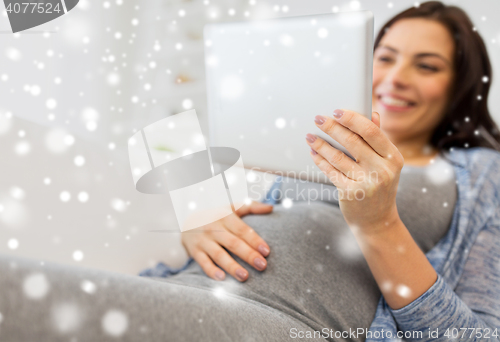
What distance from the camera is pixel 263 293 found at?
0.68m

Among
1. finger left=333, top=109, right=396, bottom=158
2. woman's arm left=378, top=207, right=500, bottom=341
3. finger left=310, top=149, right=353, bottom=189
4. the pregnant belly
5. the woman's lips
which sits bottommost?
woman's arm left=378, top=207, right=500, bottom=341

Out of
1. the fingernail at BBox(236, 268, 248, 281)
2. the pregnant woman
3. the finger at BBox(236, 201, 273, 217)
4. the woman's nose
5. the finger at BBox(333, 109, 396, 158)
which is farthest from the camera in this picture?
the woman's nose

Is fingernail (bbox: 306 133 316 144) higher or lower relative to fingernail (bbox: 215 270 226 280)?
higher

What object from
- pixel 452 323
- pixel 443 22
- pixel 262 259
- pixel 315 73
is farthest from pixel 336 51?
pixel 443 22

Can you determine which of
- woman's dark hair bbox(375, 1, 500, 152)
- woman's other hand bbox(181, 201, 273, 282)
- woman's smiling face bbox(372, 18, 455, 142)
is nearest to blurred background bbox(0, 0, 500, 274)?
woman's other hand bbox(181, 201, 273, 282)

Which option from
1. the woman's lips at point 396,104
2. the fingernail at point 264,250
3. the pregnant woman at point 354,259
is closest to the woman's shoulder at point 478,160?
the pregnant woman at point 354,259

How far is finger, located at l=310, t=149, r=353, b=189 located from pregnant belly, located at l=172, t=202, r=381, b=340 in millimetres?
211

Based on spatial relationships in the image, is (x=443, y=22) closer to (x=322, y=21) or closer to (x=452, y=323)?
(x=322, y=21)

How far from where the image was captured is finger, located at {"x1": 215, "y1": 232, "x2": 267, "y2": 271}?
72cm

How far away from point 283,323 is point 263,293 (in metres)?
0.13

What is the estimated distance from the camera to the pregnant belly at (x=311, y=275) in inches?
26.8

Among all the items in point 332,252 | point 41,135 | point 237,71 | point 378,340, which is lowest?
point 378,340

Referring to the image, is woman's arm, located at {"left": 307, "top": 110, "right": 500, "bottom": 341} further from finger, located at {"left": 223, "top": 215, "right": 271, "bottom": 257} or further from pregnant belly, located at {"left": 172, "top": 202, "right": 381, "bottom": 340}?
finger, located at {"left": 223, "top": 215, "right": 271, "bottom": 257}

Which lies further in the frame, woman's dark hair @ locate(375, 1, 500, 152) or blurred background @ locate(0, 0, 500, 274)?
woman's dark hair @ locate(375, 1, 500, 152)
